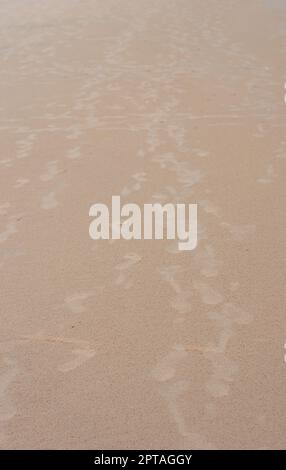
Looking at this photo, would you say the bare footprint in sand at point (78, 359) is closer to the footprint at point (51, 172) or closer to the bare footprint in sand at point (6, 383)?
the bare footprint in sand at point (6, 383)

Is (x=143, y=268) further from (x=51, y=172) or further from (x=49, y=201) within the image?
(x=51, y=172)

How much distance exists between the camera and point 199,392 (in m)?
2.38

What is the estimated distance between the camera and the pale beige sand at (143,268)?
7.53 ft

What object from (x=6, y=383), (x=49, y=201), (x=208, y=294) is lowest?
(x=6, y=383)

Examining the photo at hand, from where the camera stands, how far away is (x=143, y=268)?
130 inches

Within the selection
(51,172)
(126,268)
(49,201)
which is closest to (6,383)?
(126,268)

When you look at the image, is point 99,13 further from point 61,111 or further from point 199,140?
point 199,140

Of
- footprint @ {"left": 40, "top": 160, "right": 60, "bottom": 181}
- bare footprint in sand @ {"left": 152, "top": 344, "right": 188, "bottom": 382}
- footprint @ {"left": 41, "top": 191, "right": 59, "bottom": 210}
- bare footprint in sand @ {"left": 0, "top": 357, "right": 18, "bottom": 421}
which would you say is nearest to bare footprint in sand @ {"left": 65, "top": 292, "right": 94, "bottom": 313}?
bare footprint in sand @ {"left": 0, "top": 357, "right": 18, "bottom": 421}

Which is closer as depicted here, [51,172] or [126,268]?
[126,268]

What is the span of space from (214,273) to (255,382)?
2.97ft

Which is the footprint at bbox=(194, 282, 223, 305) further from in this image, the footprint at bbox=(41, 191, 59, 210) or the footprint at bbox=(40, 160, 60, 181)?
the footprint at bbox=(40, 160, 60, 181)

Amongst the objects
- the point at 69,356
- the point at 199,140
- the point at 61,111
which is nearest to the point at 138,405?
the point at 69,356

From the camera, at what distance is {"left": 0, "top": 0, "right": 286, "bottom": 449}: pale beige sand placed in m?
2.29

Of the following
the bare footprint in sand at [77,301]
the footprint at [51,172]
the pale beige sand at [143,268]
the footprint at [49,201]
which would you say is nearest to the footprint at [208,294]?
the pale beige sand at [143,268]
